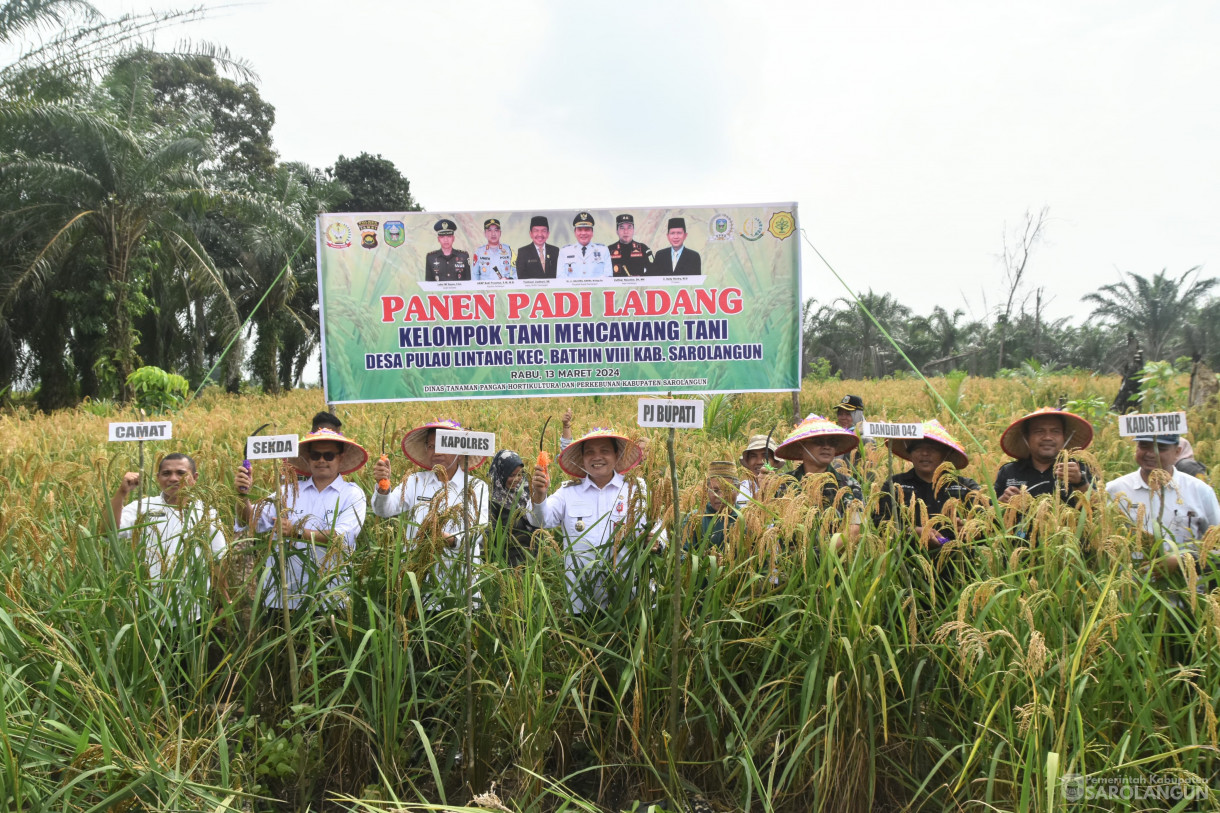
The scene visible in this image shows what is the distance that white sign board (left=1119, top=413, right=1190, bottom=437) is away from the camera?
2932mm

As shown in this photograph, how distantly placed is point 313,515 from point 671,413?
1.70 meters

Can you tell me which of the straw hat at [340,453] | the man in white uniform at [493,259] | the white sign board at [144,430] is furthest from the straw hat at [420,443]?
the man in white uniform at [493,259]

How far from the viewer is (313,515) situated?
3.38 metres

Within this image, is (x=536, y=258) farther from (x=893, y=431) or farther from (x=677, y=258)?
(x=893, y=431)

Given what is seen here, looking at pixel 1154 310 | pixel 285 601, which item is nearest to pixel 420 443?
pixel 285 601

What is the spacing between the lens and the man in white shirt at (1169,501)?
2.76m

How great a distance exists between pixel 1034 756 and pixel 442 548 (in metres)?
2.04

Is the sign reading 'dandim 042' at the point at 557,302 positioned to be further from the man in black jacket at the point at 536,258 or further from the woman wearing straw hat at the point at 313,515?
the woman wearing straw hat at the point at 313,515

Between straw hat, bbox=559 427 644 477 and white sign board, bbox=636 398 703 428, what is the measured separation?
141 cm

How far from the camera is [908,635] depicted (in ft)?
9.02

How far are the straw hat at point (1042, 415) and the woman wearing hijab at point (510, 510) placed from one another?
109 inches

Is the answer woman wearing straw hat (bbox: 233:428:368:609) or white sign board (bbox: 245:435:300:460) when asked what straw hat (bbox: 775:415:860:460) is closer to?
woman wearing straw hat (bbox: 233:428:368:609)

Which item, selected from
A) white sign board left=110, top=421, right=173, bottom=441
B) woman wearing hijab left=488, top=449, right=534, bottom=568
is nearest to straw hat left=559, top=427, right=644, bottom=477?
woman wearing hijab left=488, top=449, right=534, bottom=568

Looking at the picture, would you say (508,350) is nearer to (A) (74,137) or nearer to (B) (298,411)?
(B) (298,411)
